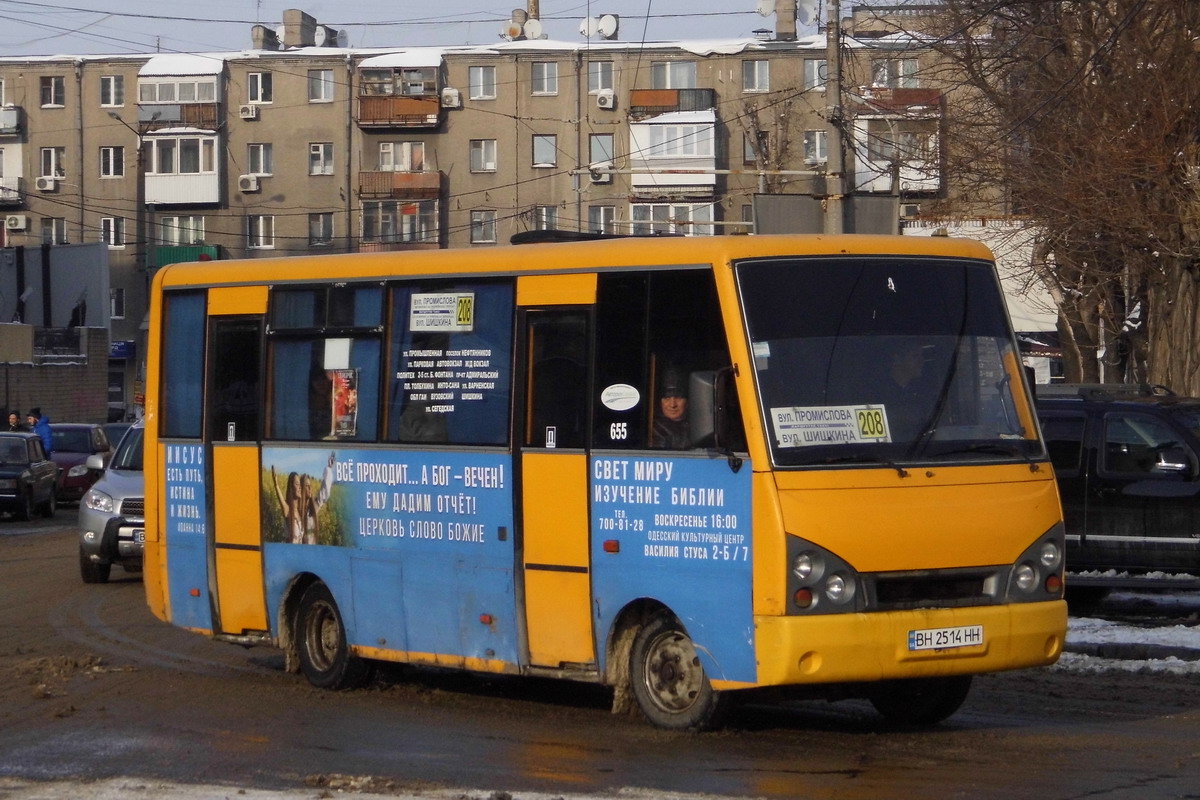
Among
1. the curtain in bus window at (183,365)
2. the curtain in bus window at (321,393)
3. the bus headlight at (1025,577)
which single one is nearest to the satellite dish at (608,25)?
the curtain in bus window at (183,365)

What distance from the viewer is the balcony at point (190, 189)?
6619 cm

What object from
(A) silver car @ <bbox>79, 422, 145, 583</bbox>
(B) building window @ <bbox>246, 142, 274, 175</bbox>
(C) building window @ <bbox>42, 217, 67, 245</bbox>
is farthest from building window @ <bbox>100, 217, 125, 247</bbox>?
(A) silver car @ <bbox>79, 422, 145, 583</bbox>

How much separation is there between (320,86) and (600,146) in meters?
11.4

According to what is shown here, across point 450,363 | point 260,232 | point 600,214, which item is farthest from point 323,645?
point 260,232

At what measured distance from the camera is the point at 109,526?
18.6 meters

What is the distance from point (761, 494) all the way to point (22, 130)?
64942 mm

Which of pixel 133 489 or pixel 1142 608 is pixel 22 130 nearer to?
pixel 133 489

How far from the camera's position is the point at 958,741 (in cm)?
867

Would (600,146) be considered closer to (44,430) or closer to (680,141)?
(680,141)

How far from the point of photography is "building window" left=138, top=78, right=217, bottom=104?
66.7 meters

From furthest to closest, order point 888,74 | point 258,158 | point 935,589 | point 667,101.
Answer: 1. point 258,158
2. point 667,101
3. point 888,74
4. point 935,589

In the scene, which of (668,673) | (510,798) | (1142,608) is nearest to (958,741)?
(668,673)

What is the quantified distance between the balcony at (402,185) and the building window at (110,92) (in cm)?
1160

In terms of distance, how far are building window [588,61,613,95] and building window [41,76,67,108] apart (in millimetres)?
21321
